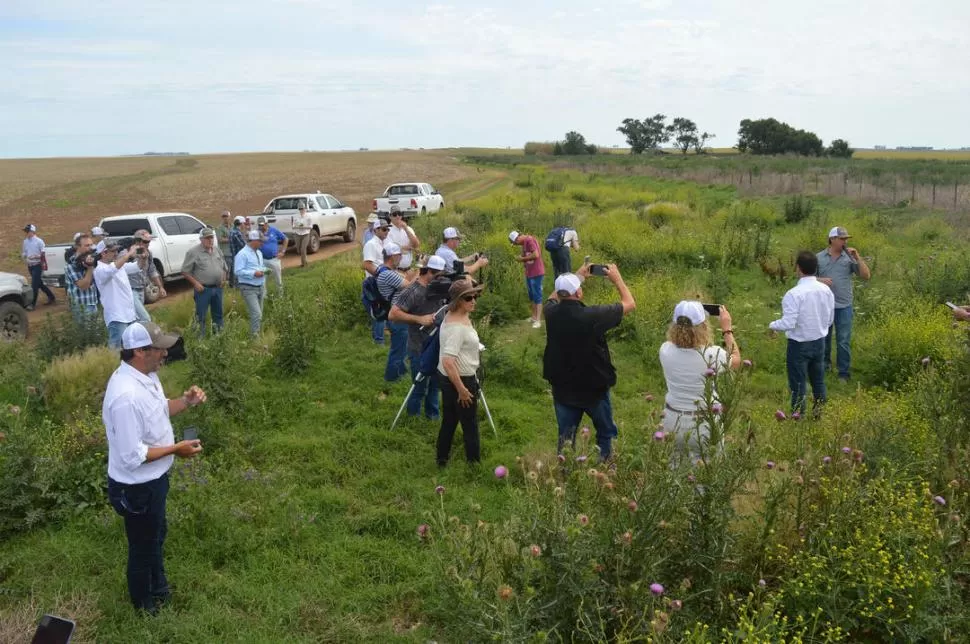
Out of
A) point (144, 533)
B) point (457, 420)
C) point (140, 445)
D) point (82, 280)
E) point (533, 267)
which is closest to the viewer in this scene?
point (140, 445)

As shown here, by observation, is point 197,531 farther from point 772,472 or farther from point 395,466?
point 772,472

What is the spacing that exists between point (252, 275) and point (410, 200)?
50.2ft

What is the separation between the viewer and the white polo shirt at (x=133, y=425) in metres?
3.62

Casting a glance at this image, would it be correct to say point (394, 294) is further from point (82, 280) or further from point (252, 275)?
point (82, 280)

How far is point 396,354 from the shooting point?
775cm

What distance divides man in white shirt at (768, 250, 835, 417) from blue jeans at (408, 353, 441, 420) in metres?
3.25

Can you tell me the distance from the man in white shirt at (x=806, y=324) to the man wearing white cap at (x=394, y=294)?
372 cm

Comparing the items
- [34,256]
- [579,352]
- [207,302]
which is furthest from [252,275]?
[34,256]

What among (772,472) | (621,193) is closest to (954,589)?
(772,472)

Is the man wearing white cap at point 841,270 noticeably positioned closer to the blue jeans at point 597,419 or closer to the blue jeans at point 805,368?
the blue jeans at point 805,368

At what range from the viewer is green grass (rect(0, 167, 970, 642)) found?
411 centimetres

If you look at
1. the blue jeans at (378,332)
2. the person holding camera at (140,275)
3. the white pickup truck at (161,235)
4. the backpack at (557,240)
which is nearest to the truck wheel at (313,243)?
the white pickup truck at (161,235)

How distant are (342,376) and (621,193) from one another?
70.0ft

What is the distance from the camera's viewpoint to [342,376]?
8.15m
